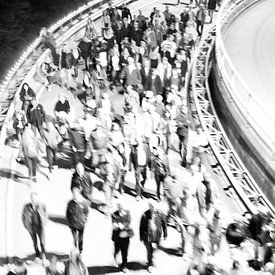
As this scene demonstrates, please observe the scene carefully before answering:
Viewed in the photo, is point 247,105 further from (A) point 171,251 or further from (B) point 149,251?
(B) point 149,251

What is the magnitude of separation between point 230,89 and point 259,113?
1.97 metres

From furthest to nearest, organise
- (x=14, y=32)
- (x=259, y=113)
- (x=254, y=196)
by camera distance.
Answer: (x=14, y=32) < (x=259, y=113) < (x=254, y=196)

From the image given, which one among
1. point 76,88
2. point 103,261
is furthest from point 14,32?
point 103,261

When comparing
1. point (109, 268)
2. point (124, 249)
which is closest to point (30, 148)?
point (109, 268)

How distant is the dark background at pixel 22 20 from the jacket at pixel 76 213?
2924 cm

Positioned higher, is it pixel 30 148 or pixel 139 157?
pixel 30 148

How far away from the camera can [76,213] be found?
11320mm

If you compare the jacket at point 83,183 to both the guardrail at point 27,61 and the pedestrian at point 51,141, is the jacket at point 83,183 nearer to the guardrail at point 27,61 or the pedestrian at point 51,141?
the pedestrian at point 51,141

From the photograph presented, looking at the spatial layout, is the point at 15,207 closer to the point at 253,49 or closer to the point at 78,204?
the point at 78,204

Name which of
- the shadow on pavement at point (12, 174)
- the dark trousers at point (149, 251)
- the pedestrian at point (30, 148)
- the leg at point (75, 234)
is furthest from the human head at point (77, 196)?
the shadow on pavement at point (12, 174)

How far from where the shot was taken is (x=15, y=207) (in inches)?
545

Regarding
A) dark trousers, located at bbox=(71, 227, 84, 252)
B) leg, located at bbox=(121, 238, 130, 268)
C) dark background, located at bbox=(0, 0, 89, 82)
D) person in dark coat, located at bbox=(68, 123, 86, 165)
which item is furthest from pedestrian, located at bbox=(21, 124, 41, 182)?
dark background, located at bbox=(0, 0, 89, 82)

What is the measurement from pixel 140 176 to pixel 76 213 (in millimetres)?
3028

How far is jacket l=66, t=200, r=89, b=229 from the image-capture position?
37.0ft
